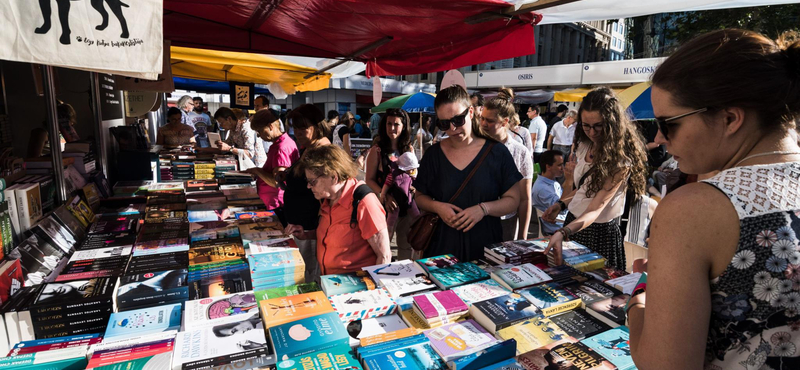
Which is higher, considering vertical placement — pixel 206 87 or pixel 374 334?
pixel 206 87

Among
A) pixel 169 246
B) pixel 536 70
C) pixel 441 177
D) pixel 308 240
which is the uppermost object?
pixel 536 70

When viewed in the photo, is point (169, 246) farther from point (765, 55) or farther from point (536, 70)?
point (536, 70)

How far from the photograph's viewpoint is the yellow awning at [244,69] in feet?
13.4

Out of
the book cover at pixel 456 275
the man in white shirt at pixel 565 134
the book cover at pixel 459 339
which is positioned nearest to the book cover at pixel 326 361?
the book cover at pixel 459 339

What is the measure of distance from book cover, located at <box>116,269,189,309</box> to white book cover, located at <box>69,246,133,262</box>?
458 millimetres

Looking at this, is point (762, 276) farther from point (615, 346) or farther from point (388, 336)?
→ point (388, 336)

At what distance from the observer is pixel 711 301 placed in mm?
825

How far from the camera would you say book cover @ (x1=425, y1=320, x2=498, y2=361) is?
4.34 feet

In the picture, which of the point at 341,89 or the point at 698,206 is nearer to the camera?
the point at 698,206

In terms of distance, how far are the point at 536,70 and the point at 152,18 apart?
12151 millimetres

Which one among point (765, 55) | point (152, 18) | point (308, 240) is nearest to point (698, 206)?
point (765, 55)

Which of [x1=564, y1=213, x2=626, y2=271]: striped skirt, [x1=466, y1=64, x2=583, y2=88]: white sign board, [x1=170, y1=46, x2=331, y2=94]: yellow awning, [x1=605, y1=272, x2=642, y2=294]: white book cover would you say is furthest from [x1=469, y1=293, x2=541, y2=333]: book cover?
[x1=466, y1=64, x2=583, y2=88]: white sign board

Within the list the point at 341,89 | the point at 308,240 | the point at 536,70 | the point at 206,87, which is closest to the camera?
the point at 308,240

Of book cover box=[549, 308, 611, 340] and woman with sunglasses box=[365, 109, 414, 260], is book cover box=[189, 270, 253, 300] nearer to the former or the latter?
book cover box=[549, 308, 611, 340]
